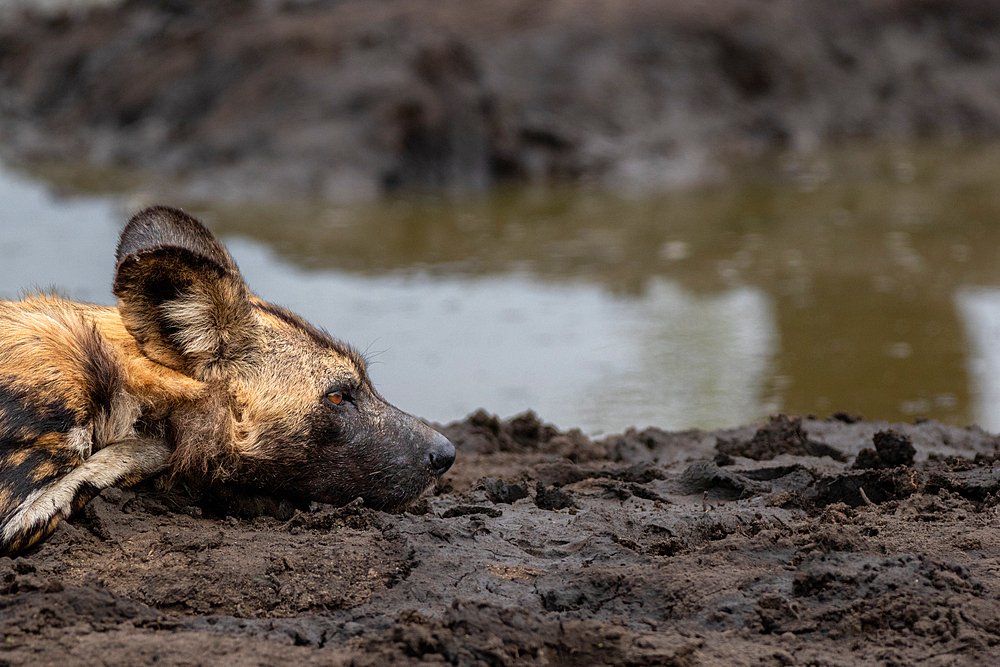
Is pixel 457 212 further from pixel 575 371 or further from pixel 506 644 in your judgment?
pixel 506 644

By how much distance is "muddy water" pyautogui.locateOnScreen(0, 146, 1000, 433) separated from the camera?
6.04 metres

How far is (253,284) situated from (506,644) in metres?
5.91

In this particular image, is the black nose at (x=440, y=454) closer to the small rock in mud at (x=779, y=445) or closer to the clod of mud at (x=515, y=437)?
the clod of mud at (x=515, y=437)

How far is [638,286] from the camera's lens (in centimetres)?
799

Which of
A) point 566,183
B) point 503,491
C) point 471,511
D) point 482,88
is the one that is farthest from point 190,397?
point 482,88

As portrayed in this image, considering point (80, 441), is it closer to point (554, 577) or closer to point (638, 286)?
point (554, 577)

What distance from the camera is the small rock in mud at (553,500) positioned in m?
3.47

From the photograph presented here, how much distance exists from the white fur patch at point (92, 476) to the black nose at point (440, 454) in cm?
85

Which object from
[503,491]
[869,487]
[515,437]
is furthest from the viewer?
[515,437]

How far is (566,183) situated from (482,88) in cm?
154

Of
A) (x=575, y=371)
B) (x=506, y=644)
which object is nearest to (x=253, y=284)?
(x=575, y=371)

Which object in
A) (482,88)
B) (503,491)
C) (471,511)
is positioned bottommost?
(471,511)

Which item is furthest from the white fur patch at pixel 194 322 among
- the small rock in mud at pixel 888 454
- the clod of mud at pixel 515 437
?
the small rock in mud at pixel 888 454

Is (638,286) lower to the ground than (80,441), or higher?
higher
